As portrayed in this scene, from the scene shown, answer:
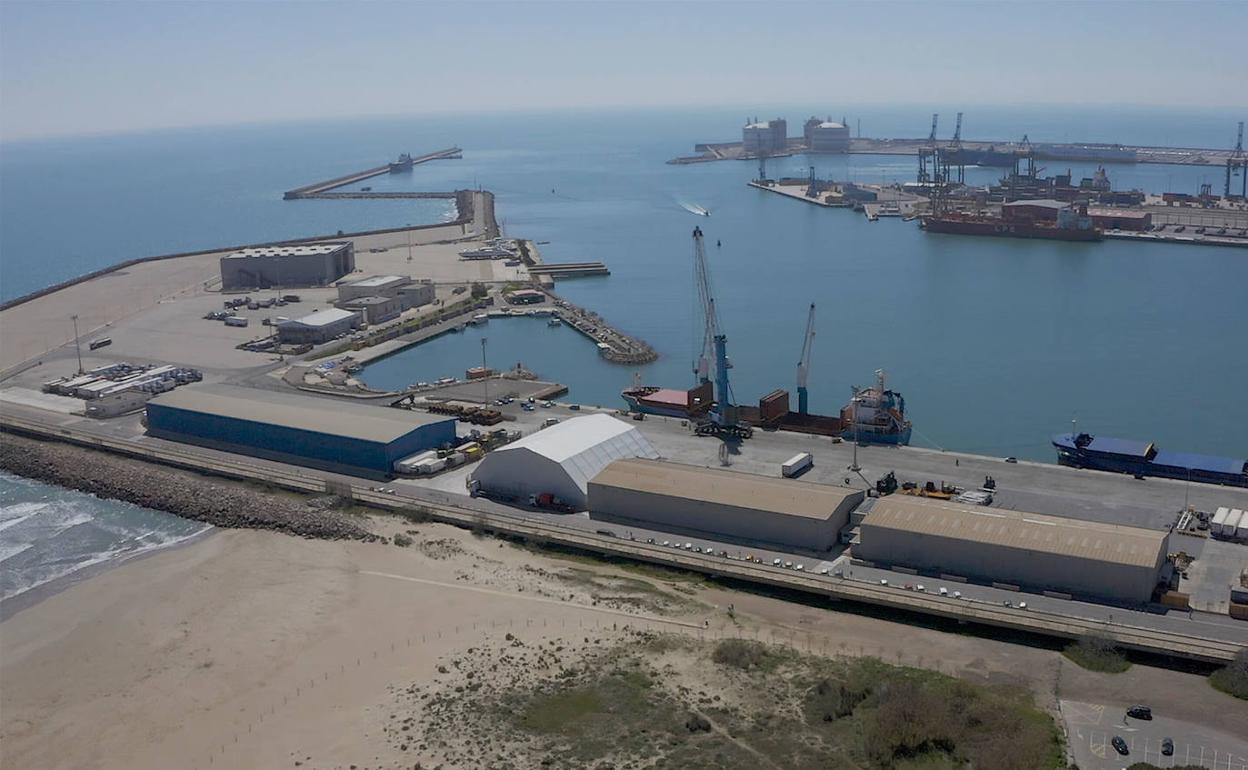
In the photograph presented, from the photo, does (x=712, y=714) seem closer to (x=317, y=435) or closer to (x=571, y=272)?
(x=317, y=435)

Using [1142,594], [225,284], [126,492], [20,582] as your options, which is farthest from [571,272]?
[1142,594]

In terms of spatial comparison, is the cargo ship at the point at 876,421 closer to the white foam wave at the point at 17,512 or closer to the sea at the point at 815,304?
the sea at the point at 815,304

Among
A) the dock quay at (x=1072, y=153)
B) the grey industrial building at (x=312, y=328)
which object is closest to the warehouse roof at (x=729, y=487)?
the grey industrial building at (x=312, y=328)

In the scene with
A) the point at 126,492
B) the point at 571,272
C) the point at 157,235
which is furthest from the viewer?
the point at 157,235

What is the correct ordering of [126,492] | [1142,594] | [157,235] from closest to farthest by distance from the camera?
[1142,594]
[126,492]
[157,235]

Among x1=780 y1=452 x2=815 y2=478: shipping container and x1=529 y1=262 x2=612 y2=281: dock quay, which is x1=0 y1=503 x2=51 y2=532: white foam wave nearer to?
x1=780 y1=452 x2=815 y2=478: shipping container

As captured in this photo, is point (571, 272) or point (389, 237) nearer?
point (571, 272)
